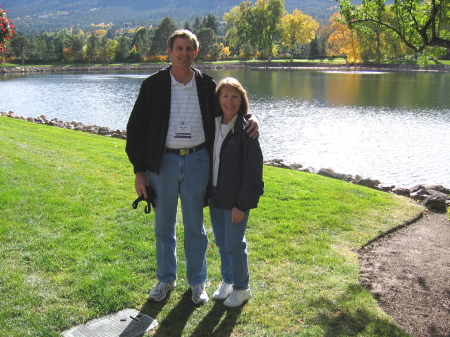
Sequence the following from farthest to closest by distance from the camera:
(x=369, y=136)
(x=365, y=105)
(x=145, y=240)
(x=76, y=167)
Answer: (x=365, y=105) → (x=369, y=136) → (x=76, y=167) → (x=145, y=240)

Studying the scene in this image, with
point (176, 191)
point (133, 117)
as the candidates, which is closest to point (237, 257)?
point (176, 191)

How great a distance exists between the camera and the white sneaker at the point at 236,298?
14.3 feet

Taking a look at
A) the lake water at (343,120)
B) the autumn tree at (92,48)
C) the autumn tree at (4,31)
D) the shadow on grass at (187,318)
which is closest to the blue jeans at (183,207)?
the shadow on grass at (187,318)

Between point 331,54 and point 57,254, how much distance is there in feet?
328

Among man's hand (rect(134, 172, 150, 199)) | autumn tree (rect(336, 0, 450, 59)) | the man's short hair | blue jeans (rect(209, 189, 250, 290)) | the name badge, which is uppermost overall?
autumn tree (rect(336, 0, 450, 59))

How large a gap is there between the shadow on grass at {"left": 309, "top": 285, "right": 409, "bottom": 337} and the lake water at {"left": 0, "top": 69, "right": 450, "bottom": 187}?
10.3 meters

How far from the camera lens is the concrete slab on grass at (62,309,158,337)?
384 cm

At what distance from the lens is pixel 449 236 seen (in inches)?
284

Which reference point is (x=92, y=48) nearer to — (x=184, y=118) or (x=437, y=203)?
(x=437, y=203)

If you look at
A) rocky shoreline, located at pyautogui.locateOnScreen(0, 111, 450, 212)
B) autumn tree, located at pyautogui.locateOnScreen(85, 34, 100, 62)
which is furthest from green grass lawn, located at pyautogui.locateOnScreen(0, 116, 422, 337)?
autumn tree, located at pyautogui.locateOnScreen(85, 34, 100, 62)

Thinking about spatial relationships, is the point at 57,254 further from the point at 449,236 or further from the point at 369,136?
the point at 369,136

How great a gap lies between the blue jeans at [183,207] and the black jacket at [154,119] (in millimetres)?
123

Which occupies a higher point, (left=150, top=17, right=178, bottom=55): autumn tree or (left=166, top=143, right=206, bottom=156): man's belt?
(left=150, top=17, right=178, bottom=55): autumn tree

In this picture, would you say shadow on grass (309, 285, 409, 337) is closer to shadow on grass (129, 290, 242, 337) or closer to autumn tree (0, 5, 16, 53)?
shadow on grass (129, 290, 242, 337)
